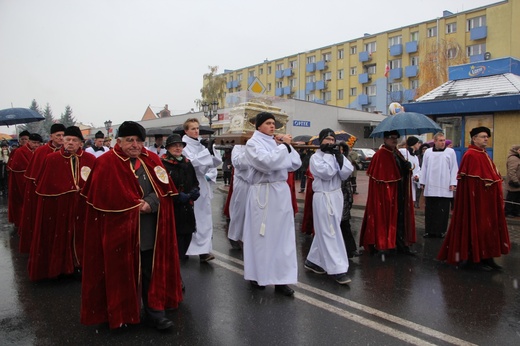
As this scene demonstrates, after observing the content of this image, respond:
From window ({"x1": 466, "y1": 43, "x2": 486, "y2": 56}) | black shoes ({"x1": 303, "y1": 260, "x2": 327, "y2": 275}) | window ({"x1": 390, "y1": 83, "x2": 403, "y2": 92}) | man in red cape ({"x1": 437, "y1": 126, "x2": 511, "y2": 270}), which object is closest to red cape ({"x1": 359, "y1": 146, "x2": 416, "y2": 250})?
man in red cape ({"x1": 437, "y1": 126, "x2": 511, "y2": 270})

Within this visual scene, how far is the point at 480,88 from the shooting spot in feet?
52.1

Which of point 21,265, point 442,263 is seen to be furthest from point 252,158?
point 21,265

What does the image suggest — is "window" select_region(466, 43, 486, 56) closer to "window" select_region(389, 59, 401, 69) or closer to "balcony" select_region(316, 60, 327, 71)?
"window" select_region(389, 59, 401, 69)

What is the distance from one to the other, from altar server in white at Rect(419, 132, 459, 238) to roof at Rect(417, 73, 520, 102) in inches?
307

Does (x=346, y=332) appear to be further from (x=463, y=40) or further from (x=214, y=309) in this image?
(x=463, y=40)

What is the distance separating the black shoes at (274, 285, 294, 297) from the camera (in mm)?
4999

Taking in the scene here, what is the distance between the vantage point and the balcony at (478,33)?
139 ft

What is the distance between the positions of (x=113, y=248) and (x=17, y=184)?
678 cm

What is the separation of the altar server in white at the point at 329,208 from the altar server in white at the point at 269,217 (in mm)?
611

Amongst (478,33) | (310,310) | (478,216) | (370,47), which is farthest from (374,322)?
(370,47)

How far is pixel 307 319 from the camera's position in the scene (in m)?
4.28

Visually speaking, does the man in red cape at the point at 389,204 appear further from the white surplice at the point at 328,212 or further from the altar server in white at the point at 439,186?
the altar server in white at the point at 439,186

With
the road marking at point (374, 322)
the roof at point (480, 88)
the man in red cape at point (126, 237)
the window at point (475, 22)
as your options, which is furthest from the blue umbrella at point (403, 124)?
the window at point (475, 22)

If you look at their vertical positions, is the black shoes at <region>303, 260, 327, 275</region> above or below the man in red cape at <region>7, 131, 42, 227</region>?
below
